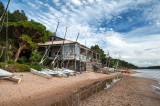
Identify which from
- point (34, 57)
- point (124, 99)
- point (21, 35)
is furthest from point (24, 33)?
point (124, 99)

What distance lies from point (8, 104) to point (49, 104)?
2.42 meters

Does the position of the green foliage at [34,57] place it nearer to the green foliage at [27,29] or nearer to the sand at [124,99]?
the green foliage at [27,29]

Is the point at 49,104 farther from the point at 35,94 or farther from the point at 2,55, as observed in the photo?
the point at 2,55

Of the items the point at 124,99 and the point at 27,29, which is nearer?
the point at 124,99

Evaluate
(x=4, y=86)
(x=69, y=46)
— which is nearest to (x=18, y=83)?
(x=4, y=86)

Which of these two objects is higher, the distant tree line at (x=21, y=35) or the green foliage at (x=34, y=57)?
the distant tree line at (x=21, y=35)

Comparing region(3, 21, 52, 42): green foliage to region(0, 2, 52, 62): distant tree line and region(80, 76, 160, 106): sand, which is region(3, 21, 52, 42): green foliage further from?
region(80, 76, 160, 106): sand

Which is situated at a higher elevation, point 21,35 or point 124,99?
point 21,35

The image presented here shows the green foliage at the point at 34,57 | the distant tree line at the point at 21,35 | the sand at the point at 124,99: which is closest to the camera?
the sand at the point at 124,99

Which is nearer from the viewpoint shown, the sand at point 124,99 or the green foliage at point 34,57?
the sand at point 124,99

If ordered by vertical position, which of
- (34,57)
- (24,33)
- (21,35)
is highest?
(24,33)

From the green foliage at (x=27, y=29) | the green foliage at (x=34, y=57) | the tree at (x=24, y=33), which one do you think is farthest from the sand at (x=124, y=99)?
the green foliage at (x=27, y=29)

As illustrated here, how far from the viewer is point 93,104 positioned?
6824mm

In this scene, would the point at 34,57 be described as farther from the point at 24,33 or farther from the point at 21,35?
the point at 24,33
